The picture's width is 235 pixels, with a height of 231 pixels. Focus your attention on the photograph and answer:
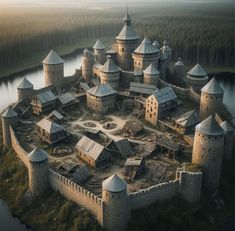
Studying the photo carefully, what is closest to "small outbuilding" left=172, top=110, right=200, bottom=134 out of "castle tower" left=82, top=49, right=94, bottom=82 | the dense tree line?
"castle tower" left=82, top=49, right=94, bottom=82

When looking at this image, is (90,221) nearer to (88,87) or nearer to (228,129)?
(228,129)

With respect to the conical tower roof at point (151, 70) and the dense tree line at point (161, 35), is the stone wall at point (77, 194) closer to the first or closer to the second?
the conical tower roof at point (151, 70)

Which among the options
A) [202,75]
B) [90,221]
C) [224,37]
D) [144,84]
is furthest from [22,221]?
[224,37]

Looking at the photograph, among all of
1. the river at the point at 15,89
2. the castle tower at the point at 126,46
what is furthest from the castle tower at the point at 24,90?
the castle tower at the point at 126,46

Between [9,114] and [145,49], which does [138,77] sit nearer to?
[145,49]

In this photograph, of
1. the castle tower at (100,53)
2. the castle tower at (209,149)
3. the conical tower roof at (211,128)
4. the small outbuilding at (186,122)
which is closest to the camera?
the conical tower roof at (211,128)

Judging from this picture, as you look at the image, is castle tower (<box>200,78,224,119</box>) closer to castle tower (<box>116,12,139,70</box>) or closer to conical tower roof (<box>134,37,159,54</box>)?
conical tower roof (<box>134,37,159,54</box>)
